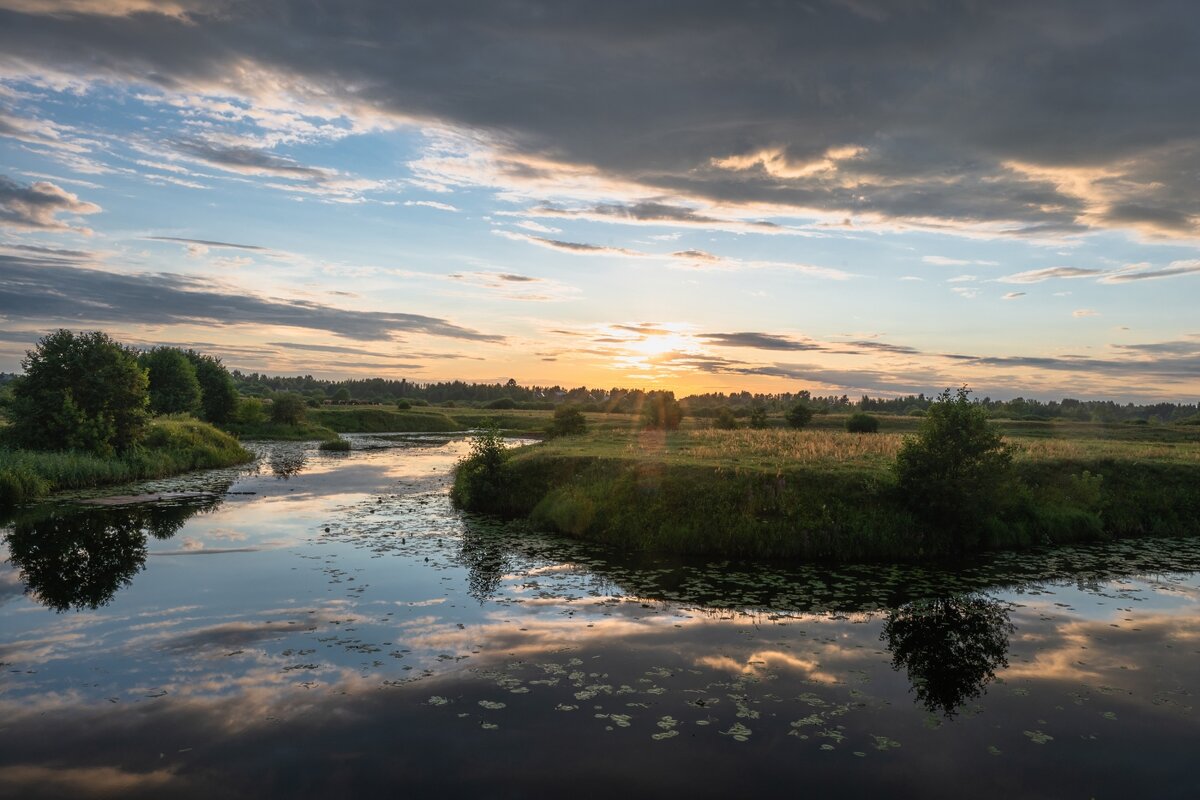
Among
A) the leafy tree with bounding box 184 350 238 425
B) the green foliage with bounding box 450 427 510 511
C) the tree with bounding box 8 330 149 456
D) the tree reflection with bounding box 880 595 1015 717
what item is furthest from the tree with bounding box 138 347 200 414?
the tree reflection with bounding box 880 595 1015 717

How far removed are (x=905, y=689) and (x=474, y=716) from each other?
10.2 m

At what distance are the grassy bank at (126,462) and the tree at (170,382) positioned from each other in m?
15.2

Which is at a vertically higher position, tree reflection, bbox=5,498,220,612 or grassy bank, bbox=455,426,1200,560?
grassy bank, bbox=455,426,1200,560

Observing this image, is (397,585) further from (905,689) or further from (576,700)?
(905,689)

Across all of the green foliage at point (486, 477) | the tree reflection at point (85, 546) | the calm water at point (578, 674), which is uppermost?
the green foliage at point (486, 477)

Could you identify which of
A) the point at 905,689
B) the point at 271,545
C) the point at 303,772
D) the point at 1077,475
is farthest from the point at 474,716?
the point at 1077,475

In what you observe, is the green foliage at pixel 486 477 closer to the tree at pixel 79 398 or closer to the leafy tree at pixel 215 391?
the tree at pixel 79 398

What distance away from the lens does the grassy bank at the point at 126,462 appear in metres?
40.5

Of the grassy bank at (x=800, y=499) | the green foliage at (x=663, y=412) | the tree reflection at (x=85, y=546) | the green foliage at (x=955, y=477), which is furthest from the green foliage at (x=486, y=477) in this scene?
the green foliage at (x=663, y=412)

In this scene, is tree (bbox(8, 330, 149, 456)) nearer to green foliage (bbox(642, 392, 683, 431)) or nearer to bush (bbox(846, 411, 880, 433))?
green foliage (bbox(642, 392, 683, 431))

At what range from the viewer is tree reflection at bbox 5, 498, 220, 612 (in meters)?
23.6

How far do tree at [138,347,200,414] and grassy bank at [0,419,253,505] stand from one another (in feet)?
50.0

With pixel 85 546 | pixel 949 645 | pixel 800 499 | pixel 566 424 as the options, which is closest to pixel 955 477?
pixel 800 499

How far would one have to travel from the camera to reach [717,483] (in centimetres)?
3316
